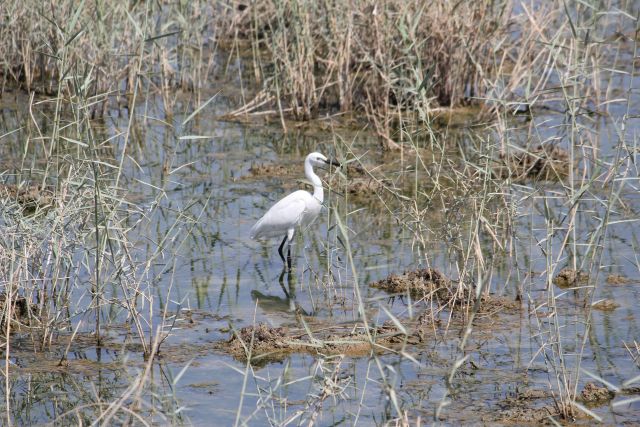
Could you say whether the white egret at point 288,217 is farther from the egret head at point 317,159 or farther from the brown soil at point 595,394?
the brown soil at point 595,394

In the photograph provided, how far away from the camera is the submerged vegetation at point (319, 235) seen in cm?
526

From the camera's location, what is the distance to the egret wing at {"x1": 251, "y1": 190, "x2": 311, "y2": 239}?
778 cm

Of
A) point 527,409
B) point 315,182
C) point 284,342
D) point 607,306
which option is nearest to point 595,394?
point 527,409

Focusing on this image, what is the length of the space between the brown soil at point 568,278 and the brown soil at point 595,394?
1.73 m

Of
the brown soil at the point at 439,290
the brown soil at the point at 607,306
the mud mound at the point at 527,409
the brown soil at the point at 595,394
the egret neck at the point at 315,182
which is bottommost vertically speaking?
the mud mound at the point at 527,409

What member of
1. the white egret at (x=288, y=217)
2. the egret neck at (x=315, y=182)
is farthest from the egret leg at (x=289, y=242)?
the egret neck at (x=315, y=182)

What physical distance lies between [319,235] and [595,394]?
11.8ft

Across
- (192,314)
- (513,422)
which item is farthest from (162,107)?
(513,422)

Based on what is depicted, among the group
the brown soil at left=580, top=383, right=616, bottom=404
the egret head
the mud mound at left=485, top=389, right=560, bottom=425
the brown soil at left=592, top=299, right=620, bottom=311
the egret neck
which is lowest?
the mud mound at left=485, top=389, right=560, bottom=425

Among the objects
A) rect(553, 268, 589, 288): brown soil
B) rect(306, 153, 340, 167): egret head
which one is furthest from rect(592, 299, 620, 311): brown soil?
rect(306, 153, 340, 167): egret head

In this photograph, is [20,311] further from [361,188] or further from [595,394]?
[361,188]

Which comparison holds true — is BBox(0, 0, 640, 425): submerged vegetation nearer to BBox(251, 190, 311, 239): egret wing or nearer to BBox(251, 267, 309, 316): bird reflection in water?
BBox(251, 267, 309, 316): bird reflection in water

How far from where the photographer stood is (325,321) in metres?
6.53

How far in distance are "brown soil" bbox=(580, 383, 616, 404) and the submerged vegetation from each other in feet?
0.05
